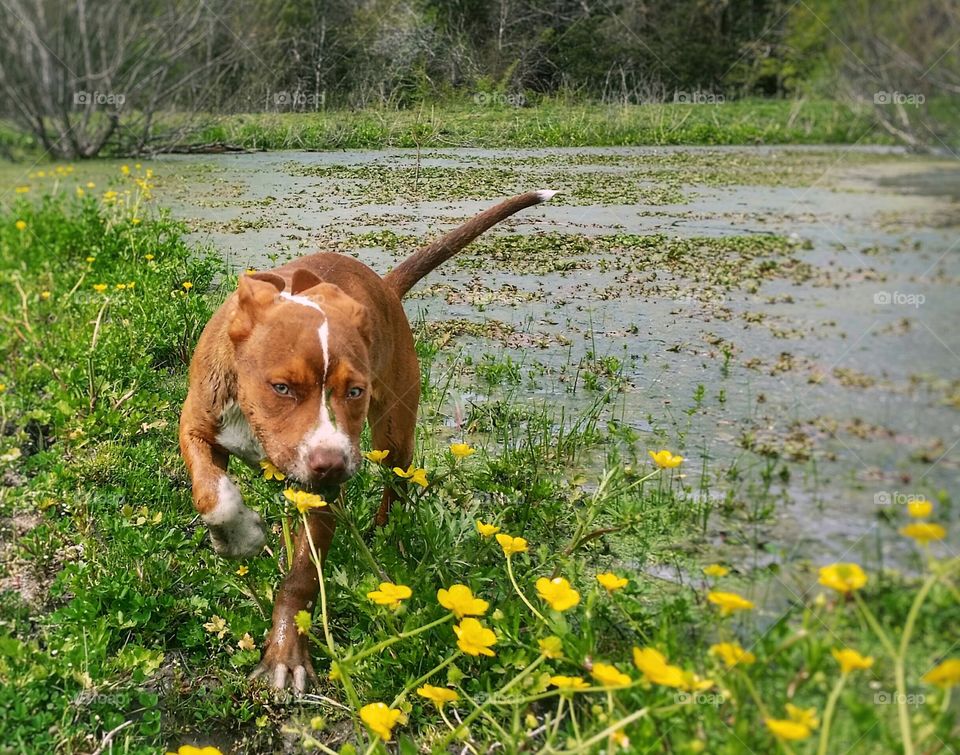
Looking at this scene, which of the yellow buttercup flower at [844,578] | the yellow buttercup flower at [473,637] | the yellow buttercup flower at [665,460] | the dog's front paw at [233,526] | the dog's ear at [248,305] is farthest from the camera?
the dog's front paw at [233,526]

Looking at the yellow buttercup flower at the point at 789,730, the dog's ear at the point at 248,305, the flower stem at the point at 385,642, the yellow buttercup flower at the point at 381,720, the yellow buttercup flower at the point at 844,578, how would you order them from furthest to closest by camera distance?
the dog's ear at the point at 248,305 → the flower stem at the point at 385,642 → the yellow buttercup flower at the point at 381,720 → the yellow buttercup flower at the point at 844,578 → the yellow buttercup flower at the point at 789,730

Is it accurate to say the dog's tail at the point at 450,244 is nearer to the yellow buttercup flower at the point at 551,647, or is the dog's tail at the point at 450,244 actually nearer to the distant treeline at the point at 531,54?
the distant treeline at the point at 531,54

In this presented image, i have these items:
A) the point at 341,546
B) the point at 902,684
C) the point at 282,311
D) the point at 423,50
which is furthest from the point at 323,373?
the point at 902,684

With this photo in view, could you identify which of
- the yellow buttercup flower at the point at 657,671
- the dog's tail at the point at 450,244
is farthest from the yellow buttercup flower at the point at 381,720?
the dog's tail at the point at 450,244

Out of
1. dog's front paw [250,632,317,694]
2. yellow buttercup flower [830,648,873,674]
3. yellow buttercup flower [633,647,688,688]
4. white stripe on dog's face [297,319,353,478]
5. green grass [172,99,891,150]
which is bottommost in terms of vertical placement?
dog's front paw [250,632,317,694]

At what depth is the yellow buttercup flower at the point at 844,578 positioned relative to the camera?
183 centimetres

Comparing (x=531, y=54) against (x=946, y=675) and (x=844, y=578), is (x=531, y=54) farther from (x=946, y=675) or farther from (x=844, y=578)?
(x=946, y=675)

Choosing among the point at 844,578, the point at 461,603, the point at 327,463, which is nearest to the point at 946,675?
the point at 844,578

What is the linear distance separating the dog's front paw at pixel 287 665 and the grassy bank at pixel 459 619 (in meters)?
0.05

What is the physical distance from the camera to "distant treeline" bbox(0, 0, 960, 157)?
2020 mm

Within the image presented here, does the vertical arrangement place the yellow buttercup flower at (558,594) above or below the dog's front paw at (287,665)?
above

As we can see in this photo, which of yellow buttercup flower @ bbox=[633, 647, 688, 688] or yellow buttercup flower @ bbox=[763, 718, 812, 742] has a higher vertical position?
Result: yellow buttercup flower @ bbox=[763, 718, 812, 742]

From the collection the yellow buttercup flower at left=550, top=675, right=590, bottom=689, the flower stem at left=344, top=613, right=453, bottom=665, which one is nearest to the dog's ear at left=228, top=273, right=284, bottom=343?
the flower stem at left=344, top=613, right=453, bottom=665

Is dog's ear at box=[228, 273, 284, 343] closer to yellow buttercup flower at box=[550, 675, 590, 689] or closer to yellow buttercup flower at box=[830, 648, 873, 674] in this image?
yellow buttercup flower at box=[550, 675, 590, 689]
